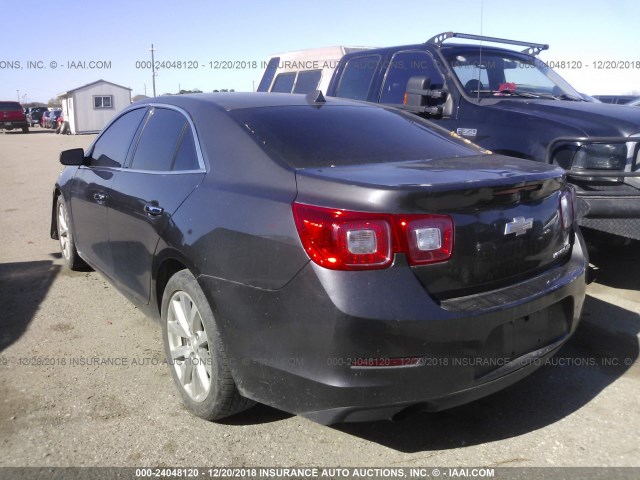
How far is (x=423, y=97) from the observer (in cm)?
555

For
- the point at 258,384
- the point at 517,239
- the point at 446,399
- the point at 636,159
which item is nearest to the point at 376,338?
the point at 446,399

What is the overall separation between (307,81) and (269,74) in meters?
1.51

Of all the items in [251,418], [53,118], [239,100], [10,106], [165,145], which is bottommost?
[251,418]

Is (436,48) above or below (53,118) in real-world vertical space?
below

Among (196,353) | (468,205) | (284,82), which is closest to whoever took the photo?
(468,205)

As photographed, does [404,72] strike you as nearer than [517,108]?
No

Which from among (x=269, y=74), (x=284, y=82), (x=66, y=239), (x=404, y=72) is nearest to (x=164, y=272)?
(x=66, y=239)

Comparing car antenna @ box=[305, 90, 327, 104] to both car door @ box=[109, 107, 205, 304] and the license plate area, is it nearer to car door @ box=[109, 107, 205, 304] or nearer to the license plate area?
car door @ box=[109, 107, 205, 304]

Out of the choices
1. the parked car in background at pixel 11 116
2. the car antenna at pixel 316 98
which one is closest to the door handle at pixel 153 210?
the car antenna at pixel 316 98

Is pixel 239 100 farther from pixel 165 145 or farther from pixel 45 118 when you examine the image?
pixel 45 118

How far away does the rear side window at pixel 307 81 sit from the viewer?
9.53 metres

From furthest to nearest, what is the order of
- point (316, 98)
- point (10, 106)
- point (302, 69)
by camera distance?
point (10, 106), point (302, 69), point (316, 98)

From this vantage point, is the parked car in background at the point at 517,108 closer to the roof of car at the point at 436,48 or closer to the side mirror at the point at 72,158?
the roof of car at the point at 436,48

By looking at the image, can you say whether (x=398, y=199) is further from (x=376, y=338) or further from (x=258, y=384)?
(x=258, y=384)
